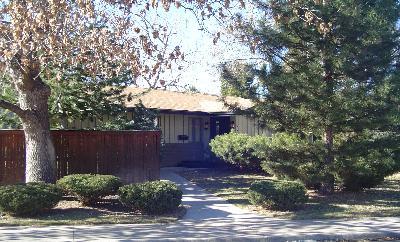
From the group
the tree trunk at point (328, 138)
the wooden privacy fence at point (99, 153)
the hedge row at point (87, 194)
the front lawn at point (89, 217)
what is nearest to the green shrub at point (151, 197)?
the hedge row at point (87, 194)

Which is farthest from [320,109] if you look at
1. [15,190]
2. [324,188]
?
[15,190]

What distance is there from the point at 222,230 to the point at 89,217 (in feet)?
10.3

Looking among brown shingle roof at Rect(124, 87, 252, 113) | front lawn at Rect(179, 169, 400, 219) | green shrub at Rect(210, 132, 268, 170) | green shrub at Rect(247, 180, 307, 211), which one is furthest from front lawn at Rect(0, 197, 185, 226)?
brown shingle roof at Rect(124, 87, 252, 113)

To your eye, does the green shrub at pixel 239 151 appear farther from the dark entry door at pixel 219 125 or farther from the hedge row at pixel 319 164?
the hedge row at pixel 319 164

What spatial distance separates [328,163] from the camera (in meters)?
15.3

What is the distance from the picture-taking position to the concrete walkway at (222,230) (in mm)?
10172

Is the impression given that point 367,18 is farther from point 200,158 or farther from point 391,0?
point 200,158

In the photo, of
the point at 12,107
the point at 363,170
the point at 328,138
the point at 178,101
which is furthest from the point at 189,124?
the point at 12,107

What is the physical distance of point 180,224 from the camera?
11602 millimetres

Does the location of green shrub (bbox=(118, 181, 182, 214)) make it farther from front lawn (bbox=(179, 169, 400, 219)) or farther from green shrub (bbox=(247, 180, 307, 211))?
front lawn (bbox=(179, 169, 400, 219))

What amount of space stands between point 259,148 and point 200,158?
11.4m

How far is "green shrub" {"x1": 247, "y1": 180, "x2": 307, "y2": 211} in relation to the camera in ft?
42.5

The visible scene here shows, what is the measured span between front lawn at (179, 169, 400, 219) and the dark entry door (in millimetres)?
6375

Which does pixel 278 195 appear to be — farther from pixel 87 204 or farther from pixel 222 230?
pixel 87 204
